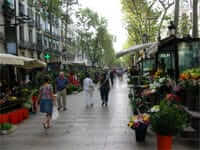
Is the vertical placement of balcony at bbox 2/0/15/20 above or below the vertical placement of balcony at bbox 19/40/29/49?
above

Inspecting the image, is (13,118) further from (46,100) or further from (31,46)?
(31,46)

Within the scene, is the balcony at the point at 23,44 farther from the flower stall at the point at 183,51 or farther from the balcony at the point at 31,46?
the flower stall at the point at 183,51

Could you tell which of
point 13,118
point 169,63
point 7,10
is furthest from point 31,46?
point 13,118

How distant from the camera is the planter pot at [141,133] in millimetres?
5445

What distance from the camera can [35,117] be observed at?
9.07 m

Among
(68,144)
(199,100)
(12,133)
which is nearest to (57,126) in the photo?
(12,133)

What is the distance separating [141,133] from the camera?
18.1 ft

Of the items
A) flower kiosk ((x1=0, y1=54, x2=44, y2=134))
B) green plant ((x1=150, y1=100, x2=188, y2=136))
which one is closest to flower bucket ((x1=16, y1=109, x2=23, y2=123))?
flower kiosk ((x1=0, y1=54, x2=44, y2=134))

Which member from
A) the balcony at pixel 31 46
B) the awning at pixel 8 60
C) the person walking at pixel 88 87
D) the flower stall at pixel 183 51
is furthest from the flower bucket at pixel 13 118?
the balcony at pixel 31 46

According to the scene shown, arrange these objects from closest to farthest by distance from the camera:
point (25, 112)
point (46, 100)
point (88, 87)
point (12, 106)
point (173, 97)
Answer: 1. point (173, 97)
2. point (46, 100)
3. point (12, 106)
4. point (25, 112)
5. point (88, 87)

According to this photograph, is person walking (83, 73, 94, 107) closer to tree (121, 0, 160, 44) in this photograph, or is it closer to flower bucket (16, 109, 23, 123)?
flower bucket (16, 109, 23, 123)

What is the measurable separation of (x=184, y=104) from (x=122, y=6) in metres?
18.2

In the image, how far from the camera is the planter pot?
545 centimetres

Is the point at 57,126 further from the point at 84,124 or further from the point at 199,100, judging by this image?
the point at 199,100
